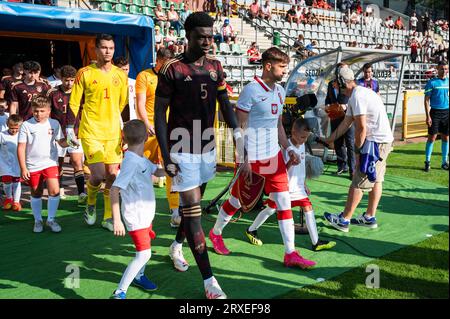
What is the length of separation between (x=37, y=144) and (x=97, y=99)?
869 millimetres

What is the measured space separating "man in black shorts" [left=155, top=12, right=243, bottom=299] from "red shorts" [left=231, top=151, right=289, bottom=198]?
74 centimetres

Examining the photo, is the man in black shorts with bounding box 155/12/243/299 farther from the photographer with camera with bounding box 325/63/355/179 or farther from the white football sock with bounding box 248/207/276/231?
the photographer with camera with bounding box 325/63/355/179

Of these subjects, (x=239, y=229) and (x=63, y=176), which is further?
(x=63, y=176)

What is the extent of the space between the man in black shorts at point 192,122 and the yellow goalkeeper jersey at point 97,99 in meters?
1.95

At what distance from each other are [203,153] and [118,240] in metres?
1.94

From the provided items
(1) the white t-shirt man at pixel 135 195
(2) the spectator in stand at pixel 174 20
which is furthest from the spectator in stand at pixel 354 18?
(1) the white t-shirt man at pixel 135 195

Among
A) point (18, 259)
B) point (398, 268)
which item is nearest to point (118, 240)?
point (18, 259)

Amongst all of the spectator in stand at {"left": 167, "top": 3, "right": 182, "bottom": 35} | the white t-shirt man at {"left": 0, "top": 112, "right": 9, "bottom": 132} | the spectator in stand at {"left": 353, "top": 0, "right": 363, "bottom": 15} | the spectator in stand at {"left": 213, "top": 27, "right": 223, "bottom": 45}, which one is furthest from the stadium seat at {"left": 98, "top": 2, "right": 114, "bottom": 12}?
the spectator in stand at {"left": 353, "top": 0, "right": 363, "bottom": 15}

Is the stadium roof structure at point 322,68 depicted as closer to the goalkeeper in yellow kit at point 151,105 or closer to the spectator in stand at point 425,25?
the goalkeeper in yellow kit at point 151,105

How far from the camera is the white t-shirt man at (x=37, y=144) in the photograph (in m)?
5.64

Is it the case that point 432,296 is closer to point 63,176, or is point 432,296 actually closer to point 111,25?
point 63,176

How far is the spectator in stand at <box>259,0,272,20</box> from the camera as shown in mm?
23609

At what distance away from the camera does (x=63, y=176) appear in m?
8.78

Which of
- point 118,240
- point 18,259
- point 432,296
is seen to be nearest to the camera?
point 432,296
